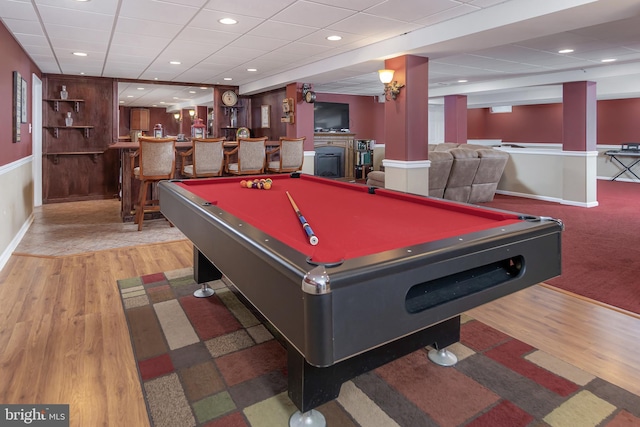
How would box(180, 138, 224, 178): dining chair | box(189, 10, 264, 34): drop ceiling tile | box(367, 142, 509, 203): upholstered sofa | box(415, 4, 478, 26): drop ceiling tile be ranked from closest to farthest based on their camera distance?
box(415, 4, 478, 26): drop ceiling tile < box(189, 10, 264, 34): drop ceiling tile < box(180, 138, 224, 178): dining chair < box(367, 142, 509, 203): upholstered sofa

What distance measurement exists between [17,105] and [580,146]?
25.6ft

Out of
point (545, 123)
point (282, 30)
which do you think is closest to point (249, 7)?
point (282, 30)

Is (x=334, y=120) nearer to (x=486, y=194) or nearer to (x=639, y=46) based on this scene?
(x=486, y=194)

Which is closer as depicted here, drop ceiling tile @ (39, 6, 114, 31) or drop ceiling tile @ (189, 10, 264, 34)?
drop ceiling tile @ (39, 6, 114, 31)

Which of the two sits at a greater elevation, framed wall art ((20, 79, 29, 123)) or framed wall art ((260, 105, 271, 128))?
framed wall art ((260, 105, 271, 128))

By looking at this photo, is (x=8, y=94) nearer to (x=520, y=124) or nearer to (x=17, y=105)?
(x=17, y=105)

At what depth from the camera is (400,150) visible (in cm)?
494

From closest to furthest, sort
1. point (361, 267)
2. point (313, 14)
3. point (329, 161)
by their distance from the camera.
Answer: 1. point (361, 267)
2. point (313, 14)
3. point (329, 161)

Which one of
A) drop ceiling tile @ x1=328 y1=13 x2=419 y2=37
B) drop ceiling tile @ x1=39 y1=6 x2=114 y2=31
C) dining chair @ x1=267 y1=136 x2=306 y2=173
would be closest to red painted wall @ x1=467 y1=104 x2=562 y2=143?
dining chair @ x1=267 y1=136 x2=306 y2=173

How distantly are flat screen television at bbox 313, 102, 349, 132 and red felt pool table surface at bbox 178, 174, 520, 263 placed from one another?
327 inches

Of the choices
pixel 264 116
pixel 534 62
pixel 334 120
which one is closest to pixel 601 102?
pixel 534 62

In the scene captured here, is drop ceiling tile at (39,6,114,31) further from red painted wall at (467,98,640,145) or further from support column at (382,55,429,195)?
red painted wall at (467,98,640,145)

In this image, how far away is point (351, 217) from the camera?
1.79 m

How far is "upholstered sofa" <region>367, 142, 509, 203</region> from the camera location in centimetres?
564
